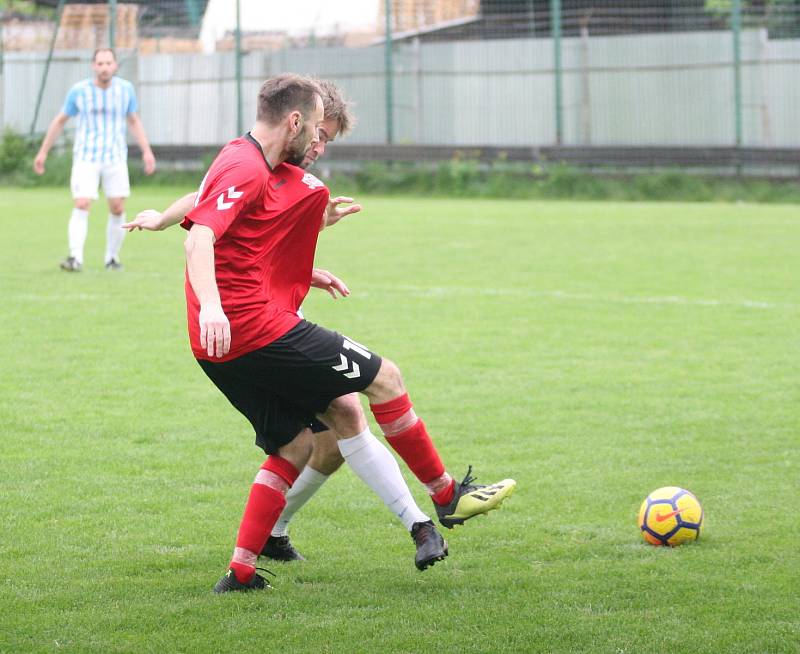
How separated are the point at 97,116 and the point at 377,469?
9.96 metres

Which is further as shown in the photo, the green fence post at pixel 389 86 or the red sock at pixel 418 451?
the green fence post at pixel 389 86

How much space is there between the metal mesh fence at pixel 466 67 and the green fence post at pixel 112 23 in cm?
3

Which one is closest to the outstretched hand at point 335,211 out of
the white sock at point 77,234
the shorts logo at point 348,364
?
the shorts logo at point 348,364

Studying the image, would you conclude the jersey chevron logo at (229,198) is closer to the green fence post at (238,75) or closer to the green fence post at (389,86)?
the green fence post at (389,86)

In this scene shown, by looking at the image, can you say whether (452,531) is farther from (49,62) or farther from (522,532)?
(49,62)

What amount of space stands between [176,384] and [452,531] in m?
3.34

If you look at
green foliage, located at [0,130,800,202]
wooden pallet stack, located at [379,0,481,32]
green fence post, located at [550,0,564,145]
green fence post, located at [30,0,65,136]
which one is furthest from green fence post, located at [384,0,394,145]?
green fence post, located at [30,0,65,136]

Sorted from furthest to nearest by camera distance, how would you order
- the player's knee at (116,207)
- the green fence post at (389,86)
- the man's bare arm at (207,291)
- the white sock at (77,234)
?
the green fence post at (389,86) < the player's knee at (116,207) < the white sock at (77,234) < the man's bare arm at (207,291)

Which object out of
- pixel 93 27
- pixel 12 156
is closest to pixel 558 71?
pixel 93 27

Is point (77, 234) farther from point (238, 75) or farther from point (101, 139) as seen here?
point (238, 75)

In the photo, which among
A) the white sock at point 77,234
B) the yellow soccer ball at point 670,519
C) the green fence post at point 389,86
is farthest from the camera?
the green fence post at point 389,86

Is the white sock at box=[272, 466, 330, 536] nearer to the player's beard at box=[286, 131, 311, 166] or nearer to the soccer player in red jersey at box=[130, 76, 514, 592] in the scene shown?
the soccer player in red jersey at box=[130, 76, 514, 592]

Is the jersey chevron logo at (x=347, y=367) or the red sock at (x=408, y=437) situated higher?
the jersey chevron logo at (x=347, y=367)

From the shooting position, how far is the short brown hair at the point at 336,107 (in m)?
4.84
